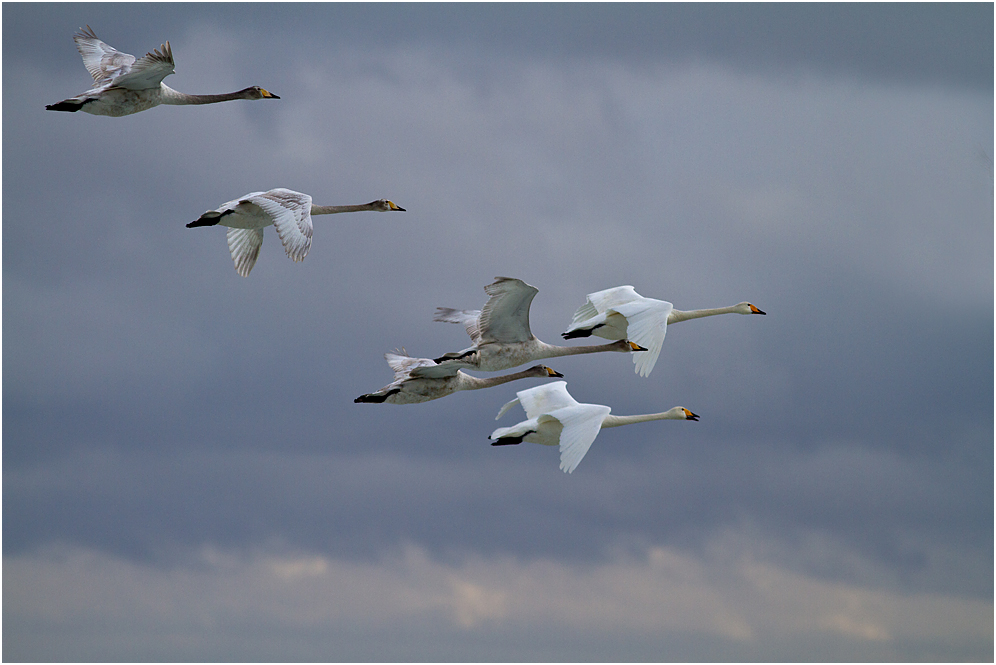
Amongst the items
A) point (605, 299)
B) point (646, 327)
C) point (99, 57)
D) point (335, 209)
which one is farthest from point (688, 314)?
point (99, 57)

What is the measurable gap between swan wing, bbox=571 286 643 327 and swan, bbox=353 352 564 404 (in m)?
2.48

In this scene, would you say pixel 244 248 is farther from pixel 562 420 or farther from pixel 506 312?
pixel 562 420

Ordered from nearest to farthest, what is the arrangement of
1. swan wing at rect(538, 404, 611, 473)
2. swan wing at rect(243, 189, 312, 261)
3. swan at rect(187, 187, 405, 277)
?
swan wing at rect(538, 404, 611, 473) → swan wing at rect(243, 189, 312, 261) → swan at rect(187, 187, 405, 277)

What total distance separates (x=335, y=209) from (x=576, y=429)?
1278cm

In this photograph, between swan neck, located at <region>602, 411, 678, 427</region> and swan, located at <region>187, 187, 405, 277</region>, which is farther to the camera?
swan neck, located at <region>602, 411, 678, 427</region>

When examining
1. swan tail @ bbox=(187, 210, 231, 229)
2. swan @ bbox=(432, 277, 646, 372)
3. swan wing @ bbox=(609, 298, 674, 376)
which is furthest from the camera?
swan tail @ bbox=(187, 210, 231, 229)

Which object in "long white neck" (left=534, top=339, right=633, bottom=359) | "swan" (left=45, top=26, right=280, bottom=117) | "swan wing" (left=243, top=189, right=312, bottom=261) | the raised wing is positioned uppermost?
"swan" (left=45, top=26, right=280, bottom=117)

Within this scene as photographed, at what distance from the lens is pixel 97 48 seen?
1845 inches

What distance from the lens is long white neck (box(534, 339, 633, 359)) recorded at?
40.4m

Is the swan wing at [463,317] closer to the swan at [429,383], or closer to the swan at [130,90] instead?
the swan at [429,383]

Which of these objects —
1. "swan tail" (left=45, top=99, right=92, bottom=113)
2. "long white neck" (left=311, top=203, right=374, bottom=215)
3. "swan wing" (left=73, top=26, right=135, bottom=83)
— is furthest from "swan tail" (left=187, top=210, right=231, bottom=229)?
"swan wing" (left=73, top=26, right=135, bottom=83)

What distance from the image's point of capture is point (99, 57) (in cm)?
4631

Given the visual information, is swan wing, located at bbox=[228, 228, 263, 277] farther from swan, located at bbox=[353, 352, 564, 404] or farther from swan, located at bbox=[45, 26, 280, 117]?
swan, located at bbox=[353, 352, 564, 404]

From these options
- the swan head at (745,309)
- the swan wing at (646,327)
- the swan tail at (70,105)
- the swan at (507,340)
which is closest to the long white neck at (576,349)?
the swan at (507,340)
